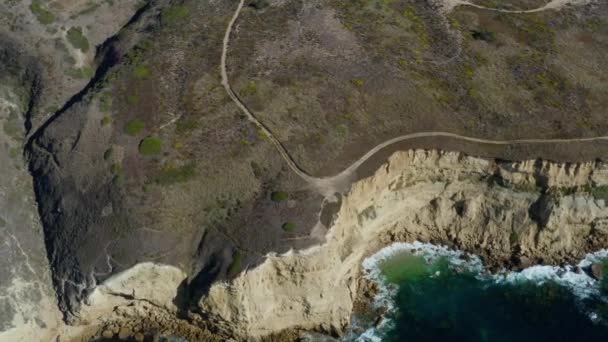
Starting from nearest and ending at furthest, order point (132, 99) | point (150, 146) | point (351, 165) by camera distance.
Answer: point (351, 165) → point (150, 146) → point (132, 99)

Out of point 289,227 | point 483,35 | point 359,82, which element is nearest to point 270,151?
point 289,227

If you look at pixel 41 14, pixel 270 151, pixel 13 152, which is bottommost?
pixel 13 152

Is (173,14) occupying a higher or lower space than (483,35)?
higher

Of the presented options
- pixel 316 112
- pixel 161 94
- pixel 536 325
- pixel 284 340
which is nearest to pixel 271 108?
pixel 316 112

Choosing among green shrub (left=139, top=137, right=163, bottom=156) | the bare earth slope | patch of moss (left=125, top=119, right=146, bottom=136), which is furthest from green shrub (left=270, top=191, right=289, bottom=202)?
patch of moss (left=125, top=119, right=146, bottom=136)

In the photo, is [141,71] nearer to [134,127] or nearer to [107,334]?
[134,127]

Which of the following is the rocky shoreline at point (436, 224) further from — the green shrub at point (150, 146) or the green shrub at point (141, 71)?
the green shrub at point (141, 71)
